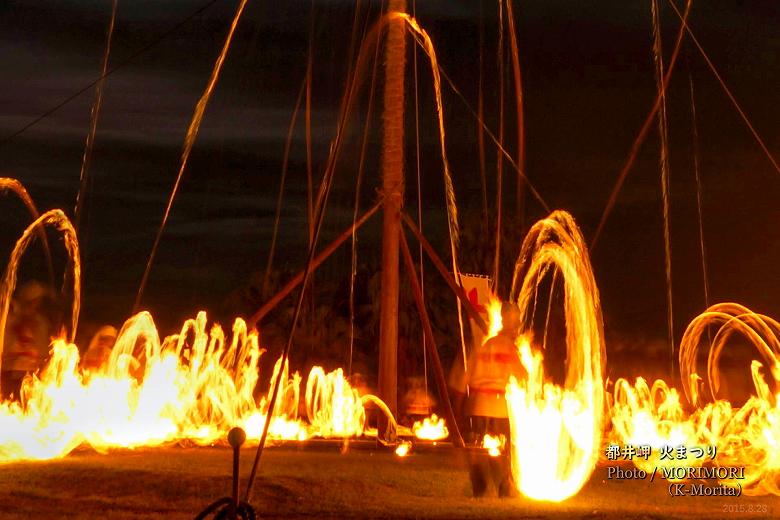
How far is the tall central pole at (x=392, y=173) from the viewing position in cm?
1728

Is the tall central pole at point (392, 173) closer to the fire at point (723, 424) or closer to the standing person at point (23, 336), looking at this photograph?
the fire at point (723, 424)

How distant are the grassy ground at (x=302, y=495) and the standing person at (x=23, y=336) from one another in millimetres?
2377

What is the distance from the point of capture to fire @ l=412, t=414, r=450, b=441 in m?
19.4

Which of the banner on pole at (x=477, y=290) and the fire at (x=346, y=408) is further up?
the banner on pole at (x=477, y=290)

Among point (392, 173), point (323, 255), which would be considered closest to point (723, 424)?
point (392, 173)

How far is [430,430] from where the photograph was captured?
1972 centimetres

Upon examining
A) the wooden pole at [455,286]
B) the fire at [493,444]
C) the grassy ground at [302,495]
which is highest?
the wooden pole at [455,286]

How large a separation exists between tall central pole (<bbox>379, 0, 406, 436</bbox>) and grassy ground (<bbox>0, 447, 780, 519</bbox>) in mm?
4787

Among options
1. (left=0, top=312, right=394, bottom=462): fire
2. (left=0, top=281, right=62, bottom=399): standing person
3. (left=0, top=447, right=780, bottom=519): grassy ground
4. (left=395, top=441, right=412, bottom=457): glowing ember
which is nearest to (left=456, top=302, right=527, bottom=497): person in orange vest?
(left=0, top=447, right=780, bottom=519): grassy ground

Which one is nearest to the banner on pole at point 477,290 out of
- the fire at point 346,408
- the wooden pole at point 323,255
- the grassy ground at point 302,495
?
the fire at point 346,408

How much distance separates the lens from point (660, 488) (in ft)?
38.1

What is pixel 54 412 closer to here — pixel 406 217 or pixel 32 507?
pixel 32 507

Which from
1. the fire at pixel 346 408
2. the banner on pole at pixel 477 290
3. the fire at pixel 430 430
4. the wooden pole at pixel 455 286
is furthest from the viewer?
the banner on pole at pixel 477 290

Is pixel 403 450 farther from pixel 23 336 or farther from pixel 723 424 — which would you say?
pixel 723 424
